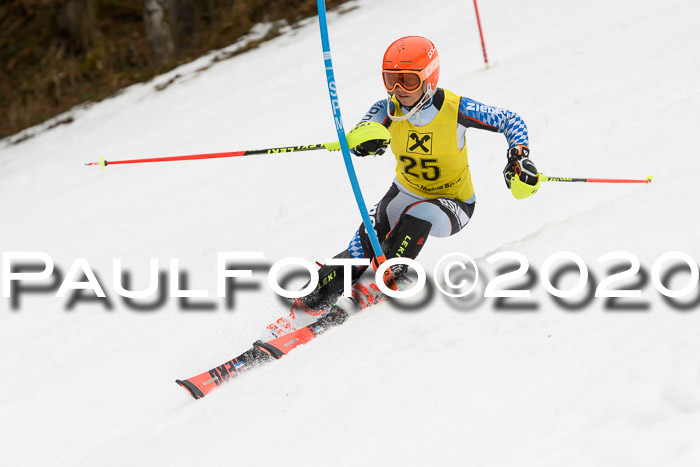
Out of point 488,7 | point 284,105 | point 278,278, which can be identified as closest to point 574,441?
point 278,278

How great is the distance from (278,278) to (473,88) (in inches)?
176

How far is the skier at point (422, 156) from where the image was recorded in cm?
370

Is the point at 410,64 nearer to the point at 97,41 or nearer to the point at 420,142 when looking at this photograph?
the point at 420,142

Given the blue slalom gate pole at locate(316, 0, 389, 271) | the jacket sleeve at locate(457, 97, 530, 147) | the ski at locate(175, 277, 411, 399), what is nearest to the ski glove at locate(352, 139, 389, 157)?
the blue slalom gate pole at locate(316, 0, 389, 271)

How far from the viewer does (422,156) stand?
4.05 metres

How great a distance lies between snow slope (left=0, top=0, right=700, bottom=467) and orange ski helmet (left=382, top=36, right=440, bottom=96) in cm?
119

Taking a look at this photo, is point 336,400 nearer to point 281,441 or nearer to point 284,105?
point 281,441

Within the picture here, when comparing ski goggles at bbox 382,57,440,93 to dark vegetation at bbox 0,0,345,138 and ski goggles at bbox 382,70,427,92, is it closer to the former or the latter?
ski goggles at bbox 382,70,427,92

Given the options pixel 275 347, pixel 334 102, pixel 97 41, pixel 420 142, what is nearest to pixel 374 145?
pixel 334 102

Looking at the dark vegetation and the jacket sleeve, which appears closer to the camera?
the jacket sleeve

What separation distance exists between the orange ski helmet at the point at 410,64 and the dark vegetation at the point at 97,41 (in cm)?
1034

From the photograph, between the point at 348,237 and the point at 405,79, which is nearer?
the point at 405,79

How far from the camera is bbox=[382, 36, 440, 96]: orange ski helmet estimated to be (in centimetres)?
368

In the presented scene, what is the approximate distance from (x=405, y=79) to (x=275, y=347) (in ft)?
5.85
